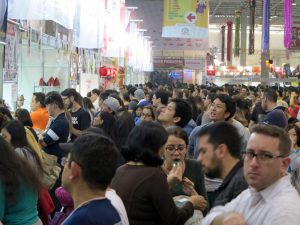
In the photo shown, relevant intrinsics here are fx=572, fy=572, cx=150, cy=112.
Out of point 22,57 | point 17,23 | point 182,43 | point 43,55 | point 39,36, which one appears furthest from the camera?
point 182,43

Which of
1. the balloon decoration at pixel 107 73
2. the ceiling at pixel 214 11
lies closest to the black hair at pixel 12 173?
the balloon decoration at pixel 107 73

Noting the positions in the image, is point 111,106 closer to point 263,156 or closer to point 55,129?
point 55,129

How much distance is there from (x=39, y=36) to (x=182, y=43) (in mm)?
17218

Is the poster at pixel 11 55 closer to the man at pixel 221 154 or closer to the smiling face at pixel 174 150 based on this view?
the smiling face at pixel 174 150

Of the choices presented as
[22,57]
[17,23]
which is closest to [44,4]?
[17,23]

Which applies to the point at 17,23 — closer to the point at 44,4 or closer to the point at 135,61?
the point at 44,4

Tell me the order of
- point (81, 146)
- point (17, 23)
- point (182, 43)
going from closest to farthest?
1. point (81, 146)
2. point (17, 23)
3. point (182, 43)

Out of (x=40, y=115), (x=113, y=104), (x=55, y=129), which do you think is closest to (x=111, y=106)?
(x=113, y=104)

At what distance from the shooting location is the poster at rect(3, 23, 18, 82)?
7945mm

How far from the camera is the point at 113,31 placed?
50.4ft

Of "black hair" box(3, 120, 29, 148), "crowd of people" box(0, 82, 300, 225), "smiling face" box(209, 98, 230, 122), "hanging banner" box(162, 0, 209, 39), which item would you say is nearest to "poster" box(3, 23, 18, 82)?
"crowd of people" box(0, 82, 300, 225)

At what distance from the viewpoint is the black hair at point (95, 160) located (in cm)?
258

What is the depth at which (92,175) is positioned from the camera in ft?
8.44

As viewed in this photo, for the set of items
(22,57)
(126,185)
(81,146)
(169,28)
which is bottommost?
(126,185)
